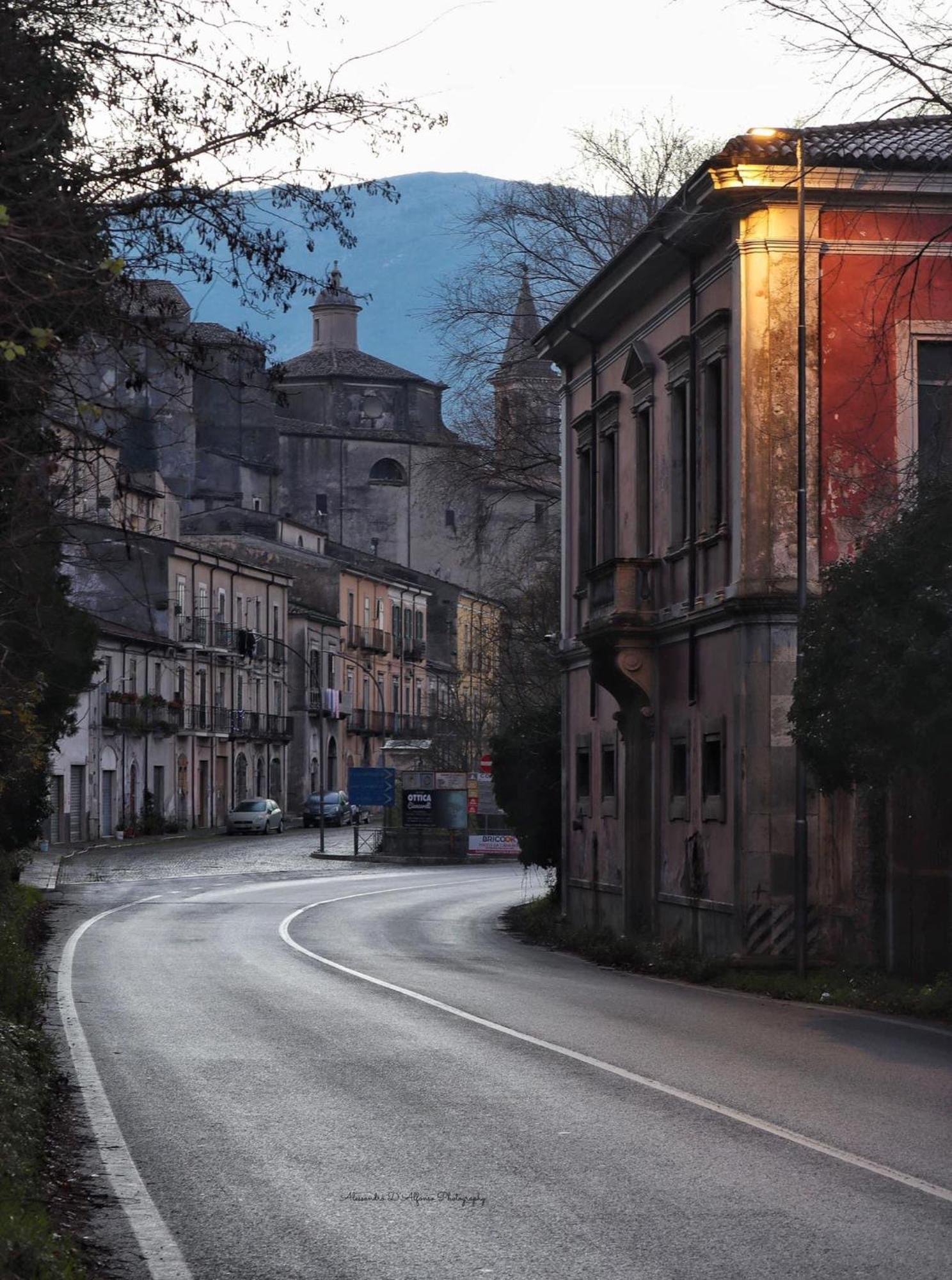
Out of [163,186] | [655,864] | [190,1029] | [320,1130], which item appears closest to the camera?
[163,186]

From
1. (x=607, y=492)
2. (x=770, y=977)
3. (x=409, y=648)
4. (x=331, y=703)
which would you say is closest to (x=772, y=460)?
(x=770, y=977)

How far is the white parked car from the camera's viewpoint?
255ft

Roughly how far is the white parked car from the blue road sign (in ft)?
37.2

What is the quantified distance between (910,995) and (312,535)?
84.9 m

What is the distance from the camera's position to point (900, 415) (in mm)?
24172

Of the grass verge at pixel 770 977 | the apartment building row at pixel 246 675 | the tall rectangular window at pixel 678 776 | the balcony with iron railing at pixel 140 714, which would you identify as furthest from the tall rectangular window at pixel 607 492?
the balcony with iron railing at pixel 140 714

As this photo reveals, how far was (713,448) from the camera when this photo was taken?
1015 inches

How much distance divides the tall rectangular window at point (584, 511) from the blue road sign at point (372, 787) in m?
33.9

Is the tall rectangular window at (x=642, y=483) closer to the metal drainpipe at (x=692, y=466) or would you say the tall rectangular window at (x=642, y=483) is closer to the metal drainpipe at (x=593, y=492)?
the metal drainpipe at (x=593, y=492)

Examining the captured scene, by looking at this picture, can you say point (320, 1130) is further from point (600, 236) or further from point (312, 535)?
point (312, 535)

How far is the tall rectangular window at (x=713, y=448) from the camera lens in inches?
1001

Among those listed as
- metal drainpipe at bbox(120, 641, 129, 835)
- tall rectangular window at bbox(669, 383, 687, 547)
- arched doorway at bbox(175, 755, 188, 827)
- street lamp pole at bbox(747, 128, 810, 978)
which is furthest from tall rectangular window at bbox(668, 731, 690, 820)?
arched doorway at bbox(175, 755, 188, 827)

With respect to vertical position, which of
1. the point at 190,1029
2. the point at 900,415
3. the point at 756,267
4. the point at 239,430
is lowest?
the point at 190,1029

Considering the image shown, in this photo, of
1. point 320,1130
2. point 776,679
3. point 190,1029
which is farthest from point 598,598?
point 320,1130
